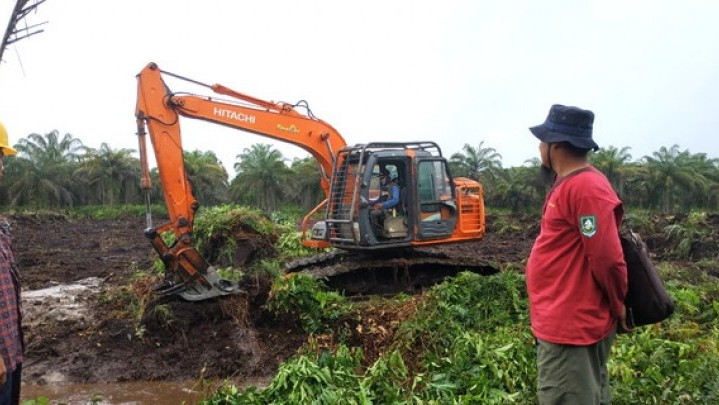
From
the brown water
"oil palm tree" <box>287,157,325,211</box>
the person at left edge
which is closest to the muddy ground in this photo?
the brown water

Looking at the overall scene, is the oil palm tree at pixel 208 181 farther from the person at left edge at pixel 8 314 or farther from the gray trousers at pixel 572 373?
the gray trousers at pixel 572 373

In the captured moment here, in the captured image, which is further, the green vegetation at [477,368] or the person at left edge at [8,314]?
the green vegetation at [477,368]

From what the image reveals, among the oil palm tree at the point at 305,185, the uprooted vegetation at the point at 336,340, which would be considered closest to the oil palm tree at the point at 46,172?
the oil palm tree at the point at 305,185

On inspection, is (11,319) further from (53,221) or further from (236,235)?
(53,221)

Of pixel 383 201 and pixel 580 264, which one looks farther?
pixel 383 201

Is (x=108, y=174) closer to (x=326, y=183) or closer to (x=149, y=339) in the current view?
(x=326, y=183)

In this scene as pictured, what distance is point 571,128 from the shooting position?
332cm

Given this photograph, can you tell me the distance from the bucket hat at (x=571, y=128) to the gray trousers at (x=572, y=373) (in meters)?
1.05

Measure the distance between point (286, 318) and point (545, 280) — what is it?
5.27 meters

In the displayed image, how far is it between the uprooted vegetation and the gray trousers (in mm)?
1608

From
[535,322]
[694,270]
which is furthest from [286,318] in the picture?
[694,270]

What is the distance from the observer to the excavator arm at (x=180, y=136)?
325 inches

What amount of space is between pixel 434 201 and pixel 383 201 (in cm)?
83

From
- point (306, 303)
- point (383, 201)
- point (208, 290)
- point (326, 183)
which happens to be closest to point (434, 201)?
point (383, 201)
